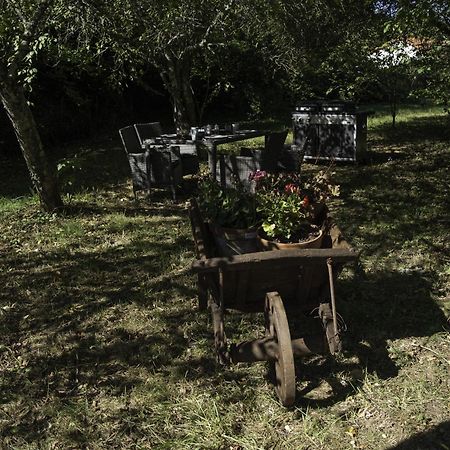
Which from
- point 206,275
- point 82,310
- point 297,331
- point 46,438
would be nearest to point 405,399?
A: point 297,331

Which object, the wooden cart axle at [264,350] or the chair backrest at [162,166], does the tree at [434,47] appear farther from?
the wooden cart axle at [264,350]

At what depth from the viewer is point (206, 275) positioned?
11.6ft

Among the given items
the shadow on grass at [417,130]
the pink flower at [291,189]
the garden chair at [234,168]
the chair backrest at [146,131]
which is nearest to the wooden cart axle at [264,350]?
the pink flower at [291,189]

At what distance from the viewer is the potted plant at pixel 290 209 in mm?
3578

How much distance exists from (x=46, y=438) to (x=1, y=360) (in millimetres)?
1098

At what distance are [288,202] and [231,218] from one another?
47 centimetres

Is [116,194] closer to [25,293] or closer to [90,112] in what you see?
[25,293]

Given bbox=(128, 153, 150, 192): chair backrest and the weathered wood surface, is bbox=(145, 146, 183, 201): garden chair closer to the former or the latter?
bbox=(128, 153, 150, 192): chair backrest

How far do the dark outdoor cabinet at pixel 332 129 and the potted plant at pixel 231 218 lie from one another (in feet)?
18.3

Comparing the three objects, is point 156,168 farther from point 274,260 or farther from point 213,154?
point 274,260

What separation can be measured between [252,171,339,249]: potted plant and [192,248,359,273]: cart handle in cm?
31

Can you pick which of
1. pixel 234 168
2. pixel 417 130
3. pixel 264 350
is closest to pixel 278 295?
pixel 264 350

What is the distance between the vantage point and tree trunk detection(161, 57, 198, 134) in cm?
1170

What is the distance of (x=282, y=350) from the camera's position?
A: 2912 mm
